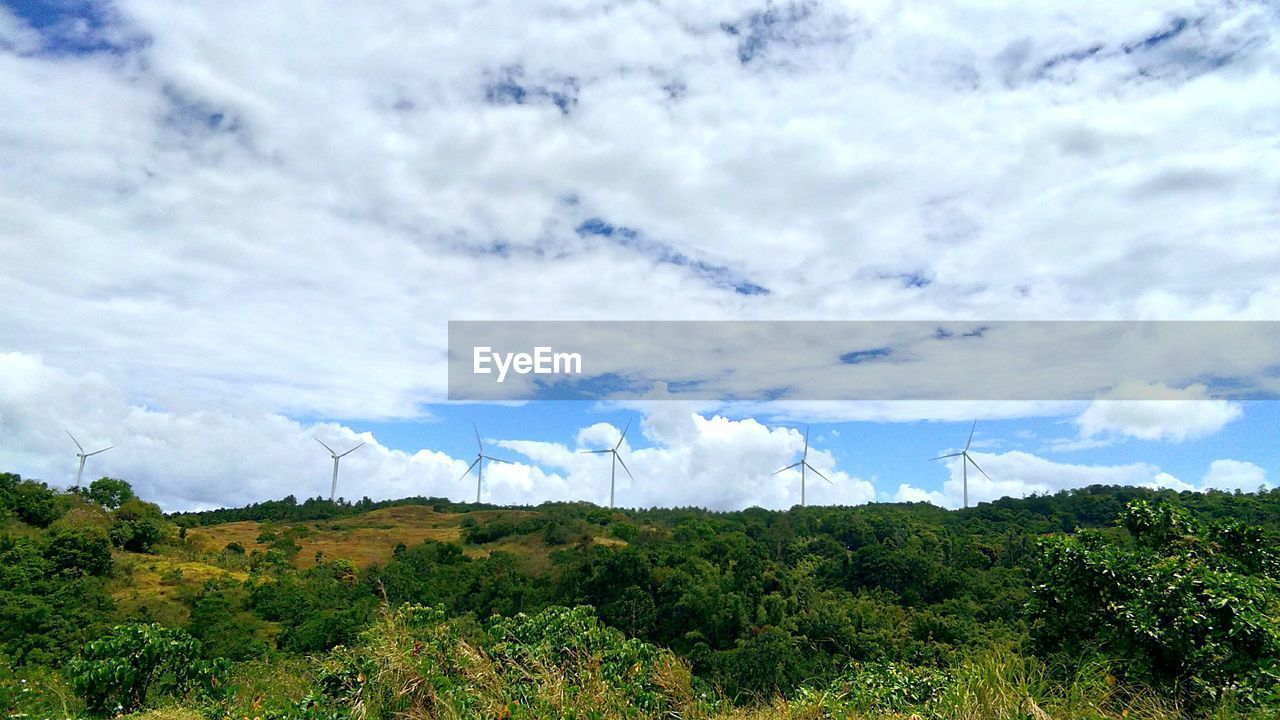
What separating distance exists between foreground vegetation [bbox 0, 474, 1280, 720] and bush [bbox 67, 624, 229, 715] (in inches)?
1.9

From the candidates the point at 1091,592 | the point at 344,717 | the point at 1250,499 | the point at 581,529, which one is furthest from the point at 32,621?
the point at 1250,499

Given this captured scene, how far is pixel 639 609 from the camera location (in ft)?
185

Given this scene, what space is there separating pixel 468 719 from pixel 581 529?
75931 millimetres

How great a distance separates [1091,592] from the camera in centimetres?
1416

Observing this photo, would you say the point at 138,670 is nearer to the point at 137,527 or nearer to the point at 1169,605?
the point at 1169,605

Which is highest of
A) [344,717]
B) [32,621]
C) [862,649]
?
[344,717]

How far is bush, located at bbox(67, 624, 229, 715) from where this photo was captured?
11.5 m

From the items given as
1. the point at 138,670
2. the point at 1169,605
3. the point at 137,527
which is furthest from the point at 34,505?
the point at 1169,605

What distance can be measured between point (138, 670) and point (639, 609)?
47003mm

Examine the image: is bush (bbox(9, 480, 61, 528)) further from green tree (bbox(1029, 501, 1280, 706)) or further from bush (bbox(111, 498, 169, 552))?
green tree (bbox(1029, 501, 1280, 706))

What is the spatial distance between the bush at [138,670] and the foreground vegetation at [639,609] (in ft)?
0.16

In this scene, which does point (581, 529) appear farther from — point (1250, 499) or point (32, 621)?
point (1250, 499)

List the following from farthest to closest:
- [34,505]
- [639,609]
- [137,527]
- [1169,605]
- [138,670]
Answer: [639,609]
[137,527]
[34,505]
[1169,605]
[138,670]

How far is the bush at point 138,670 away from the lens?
11539 mm
